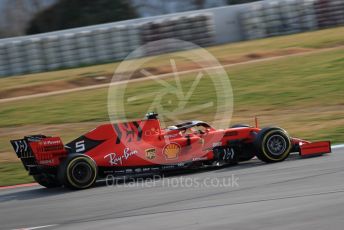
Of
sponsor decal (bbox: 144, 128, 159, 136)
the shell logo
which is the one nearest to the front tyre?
the shell logo

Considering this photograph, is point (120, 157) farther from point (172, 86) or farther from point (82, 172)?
point (172, 86)

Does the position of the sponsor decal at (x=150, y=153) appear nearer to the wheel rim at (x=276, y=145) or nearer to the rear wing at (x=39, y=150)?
the rear wing at (x=39, y=150)

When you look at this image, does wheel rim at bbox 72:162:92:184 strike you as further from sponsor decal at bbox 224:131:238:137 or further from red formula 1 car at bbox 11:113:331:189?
sponsor decal at bbox 224:131:238:137

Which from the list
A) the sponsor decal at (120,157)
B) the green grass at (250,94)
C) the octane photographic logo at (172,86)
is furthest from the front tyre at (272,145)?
the green grass at (250,94)

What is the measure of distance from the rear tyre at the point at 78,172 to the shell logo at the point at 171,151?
1.15 m

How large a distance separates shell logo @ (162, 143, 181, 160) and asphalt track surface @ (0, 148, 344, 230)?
327 millimetres

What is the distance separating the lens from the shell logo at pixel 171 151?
1072 centimetres

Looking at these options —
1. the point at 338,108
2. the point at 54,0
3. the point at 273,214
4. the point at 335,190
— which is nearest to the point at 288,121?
the point at 338,108

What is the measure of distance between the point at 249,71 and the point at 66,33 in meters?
7.69

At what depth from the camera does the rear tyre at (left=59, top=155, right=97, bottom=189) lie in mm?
10094

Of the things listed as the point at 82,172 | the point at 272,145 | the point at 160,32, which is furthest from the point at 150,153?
the point at 160,32

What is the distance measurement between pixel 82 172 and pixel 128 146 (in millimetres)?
838

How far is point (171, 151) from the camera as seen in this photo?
10.7 metres

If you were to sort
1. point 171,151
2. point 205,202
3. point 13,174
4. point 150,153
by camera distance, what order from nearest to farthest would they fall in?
point 205,202, point 150,153, point 171,151, point 13,174
